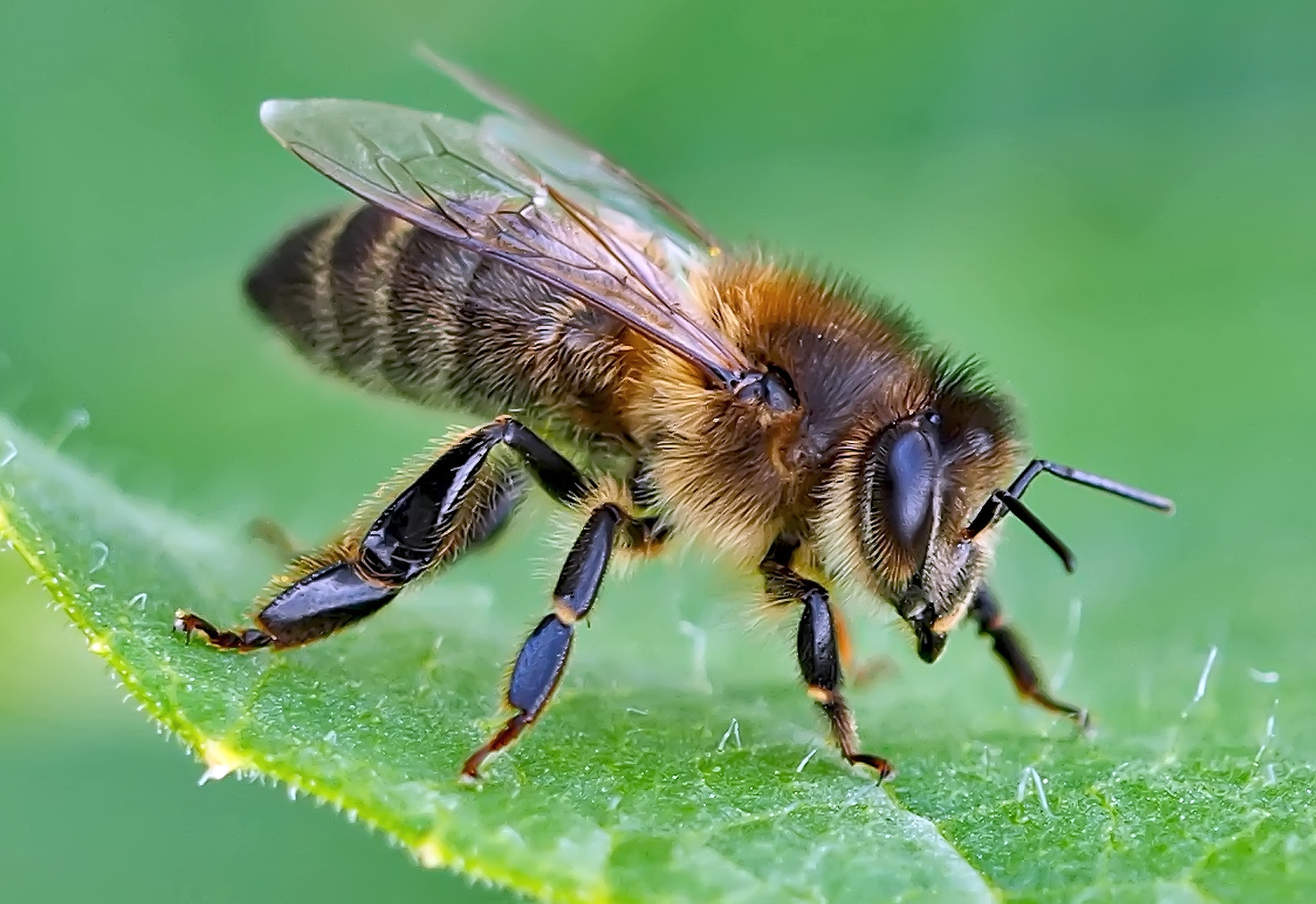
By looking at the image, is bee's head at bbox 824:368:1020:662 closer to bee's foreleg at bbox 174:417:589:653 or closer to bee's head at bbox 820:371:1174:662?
bee's head at bbox 820:371:1174:662

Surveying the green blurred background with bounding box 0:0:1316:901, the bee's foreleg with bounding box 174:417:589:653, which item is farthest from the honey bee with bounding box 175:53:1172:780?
the green blurred background with bounding box 0:0:1316:901

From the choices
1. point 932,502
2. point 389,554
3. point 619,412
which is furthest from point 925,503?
point 389,554

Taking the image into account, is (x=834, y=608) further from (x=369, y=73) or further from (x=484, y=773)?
(x=369, y=73)

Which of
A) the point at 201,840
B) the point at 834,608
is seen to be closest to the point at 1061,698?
the point at 834,608

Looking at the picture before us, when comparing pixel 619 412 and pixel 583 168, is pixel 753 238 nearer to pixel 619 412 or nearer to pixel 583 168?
pixel 583 168

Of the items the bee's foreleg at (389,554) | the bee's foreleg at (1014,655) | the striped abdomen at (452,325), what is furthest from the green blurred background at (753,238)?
the bee's foreleg at (389,554)

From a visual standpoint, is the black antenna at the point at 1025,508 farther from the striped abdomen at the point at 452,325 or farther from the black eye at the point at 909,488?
the striped abdomen at the point at 452,325

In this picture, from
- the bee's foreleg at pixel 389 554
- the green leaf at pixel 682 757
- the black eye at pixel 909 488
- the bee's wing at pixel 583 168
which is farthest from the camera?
the bee's wing at pixel 583 168
